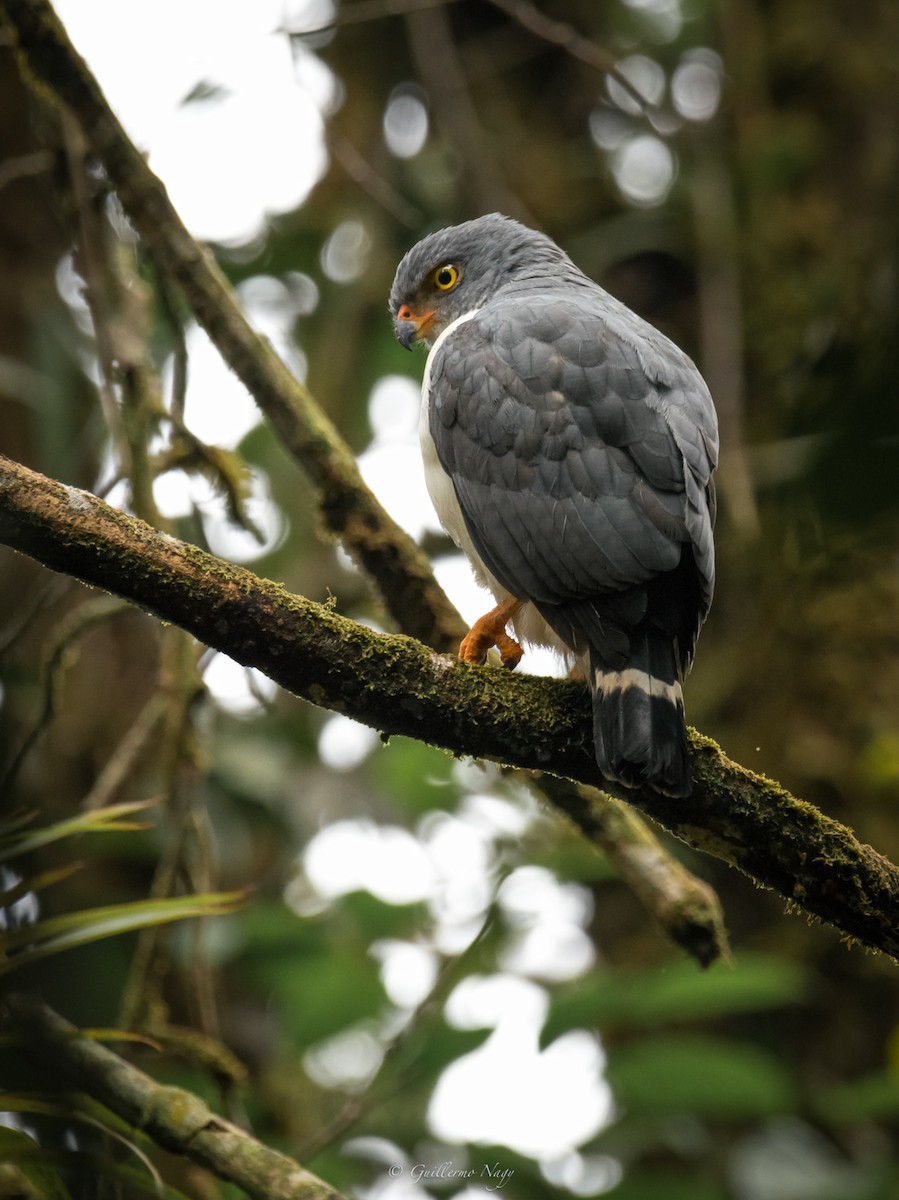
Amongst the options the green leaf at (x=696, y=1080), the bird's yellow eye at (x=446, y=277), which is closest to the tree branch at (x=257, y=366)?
the green leaf at (x=696, y=1080)

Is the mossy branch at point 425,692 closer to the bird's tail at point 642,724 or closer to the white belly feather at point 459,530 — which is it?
the bird's tail at point 642,724

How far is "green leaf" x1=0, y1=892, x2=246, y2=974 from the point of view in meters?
2.55

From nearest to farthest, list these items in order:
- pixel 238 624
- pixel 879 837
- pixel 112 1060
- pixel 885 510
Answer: pixel 885 510, pixel 238 624, pixel 112 1060, pixel 879 837

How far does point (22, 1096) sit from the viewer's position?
2609mm

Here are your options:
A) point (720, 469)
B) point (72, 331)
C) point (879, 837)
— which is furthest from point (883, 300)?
point (72, 331)

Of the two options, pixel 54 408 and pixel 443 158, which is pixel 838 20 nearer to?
pixel 443 158

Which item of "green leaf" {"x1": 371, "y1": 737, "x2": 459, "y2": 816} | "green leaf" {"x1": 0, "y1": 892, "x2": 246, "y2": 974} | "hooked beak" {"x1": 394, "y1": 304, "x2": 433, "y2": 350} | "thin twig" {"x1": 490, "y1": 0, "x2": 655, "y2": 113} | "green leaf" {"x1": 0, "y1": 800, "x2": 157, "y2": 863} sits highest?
"thin twig" {"x1": 490, "y1": 0, "x2": 655, "y2": 113}

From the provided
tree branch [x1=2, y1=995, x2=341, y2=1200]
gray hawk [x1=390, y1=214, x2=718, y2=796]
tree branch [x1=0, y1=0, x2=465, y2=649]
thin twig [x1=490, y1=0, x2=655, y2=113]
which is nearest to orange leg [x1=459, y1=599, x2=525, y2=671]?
gray hawk [x1=390, y1=214, x2=718, y2=796]

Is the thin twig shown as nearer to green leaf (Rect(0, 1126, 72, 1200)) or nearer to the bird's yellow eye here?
the bird's yellow eye

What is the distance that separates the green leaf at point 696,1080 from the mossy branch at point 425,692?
56.1 inches

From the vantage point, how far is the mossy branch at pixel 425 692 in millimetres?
2508

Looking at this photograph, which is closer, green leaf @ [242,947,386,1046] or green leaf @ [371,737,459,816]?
green leaf @ [242,947,386,1046]

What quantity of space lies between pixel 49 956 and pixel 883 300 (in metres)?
1.74

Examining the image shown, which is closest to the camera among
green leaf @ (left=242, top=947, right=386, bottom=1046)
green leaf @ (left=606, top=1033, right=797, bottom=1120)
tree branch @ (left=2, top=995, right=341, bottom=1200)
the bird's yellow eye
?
tree branch @ (left=2, top=995, right=341, bottom=1200)
